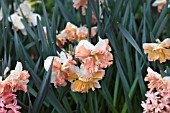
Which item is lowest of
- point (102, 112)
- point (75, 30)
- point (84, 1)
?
point (102, 112)

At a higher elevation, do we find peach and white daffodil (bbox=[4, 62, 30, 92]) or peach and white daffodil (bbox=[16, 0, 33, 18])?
peach and white daffodil (bbox=[16, 0, 33, 18])

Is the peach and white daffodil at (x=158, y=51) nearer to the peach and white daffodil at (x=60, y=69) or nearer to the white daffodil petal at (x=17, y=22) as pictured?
the peach and white daffodil at (x=60, y=69)

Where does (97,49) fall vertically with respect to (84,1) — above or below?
below

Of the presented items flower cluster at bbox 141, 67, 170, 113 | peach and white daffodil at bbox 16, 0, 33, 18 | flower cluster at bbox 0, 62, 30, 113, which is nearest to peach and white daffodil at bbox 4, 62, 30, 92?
flower cluster at bbox 0, 62, 30, 113

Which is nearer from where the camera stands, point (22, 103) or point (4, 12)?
point (22, 103)

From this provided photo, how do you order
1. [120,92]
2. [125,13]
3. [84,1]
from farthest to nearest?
[84,1] < [125,13] < [120,92]

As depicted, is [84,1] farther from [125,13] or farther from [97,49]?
[97,49]

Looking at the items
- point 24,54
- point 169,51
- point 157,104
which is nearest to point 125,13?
point 169,51

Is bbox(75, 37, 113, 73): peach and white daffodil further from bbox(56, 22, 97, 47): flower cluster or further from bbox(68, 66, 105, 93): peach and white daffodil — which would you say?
bbox(56, 22, 97, 47): flower cluster

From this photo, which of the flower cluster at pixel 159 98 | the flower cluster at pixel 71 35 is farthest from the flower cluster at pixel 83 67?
the flower cluster at pixel 71 35
